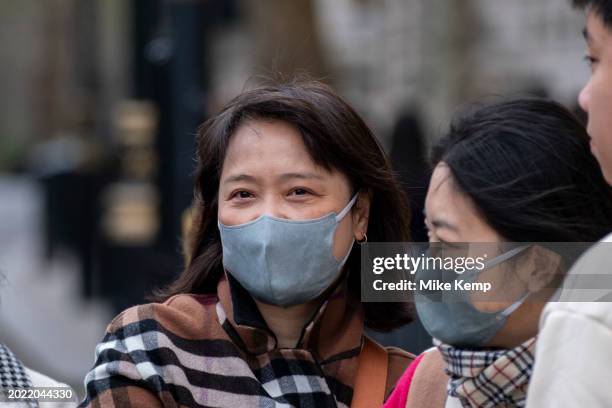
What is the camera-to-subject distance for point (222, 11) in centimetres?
→ 1128

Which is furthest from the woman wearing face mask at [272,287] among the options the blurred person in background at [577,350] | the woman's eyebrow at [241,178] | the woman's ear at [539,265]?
the blurred person in background at [577,350]

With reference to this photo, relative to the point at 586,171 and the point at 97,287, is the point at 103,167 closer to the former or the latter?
the point at 97,287

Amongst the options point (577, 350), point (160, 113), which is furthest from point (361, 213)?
point (160, 113)

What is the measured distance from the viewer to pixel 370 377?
3.17 m

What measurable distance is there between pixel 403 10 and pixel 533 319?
2913 centimetres

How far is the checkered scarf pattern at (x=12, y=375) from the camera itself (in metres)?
3.20

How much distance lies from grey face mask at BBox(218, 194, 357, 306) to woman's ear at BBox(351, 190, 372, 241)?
15 centimetres

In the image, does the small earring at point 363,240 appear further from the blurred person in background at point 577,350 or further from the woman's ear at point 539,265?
the blurred person in background at point 577,350

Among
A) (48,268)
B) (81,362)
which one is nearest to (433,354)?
(81,362)

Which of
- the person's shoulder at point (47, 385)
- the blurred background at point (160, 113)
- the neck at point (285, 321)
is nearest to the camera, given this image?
the neck at point (285, 321)

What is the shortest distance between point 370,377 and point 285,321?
0.78ft

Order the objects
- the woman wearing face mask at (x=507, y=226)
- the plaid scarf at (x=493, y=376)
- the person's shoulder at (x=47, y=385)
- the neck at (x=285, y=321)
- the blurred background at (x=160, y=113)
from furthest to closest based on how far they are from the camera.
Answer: the blurred background at (x=160, y=113) → the person's shoulder at (x=47, y=385) → the neck at (x=285, y=321) → the woman wearing face mask at (x=507, y=226) → the plaid scarf at (x=493, y=376)

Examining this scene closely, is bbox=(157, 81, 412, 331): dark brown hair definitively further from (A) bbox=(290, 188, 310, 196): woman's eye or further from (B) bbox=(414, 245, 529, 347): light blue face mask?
(B) bbox=(414, 245, 529, 347): light blue face mask

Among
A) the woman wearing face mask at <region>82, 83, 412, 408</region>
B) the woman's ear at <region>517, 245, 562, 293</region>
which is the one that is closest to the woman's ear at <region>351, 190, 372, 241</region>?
the woman wearing face mask at <region>82, 83, 412, 408</region>
